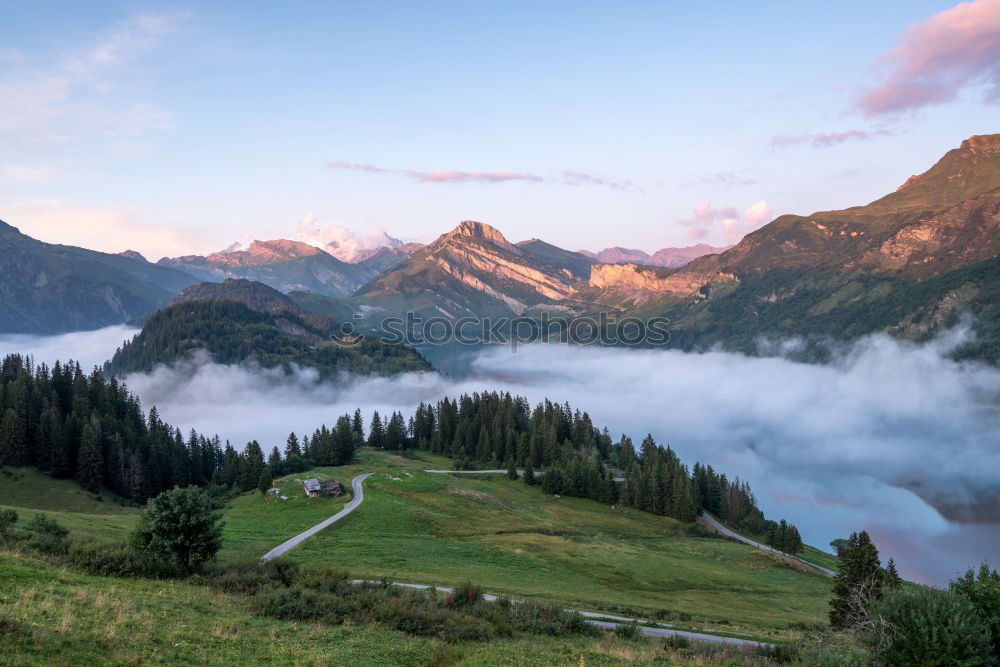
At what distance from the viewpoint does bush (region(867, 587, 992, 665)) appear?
906 inches

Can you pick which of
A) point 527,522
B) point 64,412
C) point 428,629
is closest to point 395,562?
point 428,629

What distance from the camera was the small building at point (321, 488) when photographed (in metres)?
91.5

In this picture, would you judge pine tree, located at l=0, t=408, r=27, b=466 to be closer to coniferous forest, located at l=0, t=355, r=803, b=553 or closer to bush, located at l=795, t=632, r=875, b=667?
coniferous forest, located at l=0, t=355, r=803, b=553

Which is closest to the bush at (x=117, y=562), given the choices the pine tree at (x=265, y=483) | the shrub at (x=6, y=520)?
the shrub at (x=6, y=520)

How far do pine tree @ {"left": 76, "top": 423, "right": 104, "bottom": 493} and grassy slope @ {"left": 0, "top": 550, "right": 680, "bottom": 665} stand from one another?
265 ft

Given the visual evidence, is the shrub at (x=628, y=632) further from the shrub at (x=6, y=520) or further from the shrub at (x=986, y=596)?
the shrub at (x=6, y=520)

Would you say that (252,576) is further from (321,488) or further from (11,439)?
(11,439)

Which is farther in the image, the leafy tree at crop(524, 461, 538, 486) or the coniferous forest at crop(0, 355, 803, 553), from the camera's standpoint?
the leafy tree at crop(524, 461, 538, 486)

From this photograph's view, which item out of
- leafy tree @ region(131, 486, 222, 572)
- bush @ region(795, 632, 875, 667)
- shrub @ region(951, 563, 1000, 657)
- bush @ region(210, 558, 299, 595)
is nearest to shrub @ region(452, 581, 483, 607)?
bush @ region(210, 558, 299, 595)

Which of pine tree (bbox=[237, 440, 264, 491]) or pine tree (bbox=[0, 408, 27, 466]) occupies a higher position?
pine tree (bbox=[0, 408, 27, 466])

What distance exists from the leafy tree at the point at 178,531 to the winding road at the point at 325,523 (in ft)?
25.8

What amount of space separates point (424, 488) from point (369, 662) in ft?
269

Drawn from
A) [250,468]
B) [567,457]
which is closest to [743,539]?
[567,457]

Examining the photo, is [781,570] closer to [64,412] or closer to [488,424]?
[488,424]
